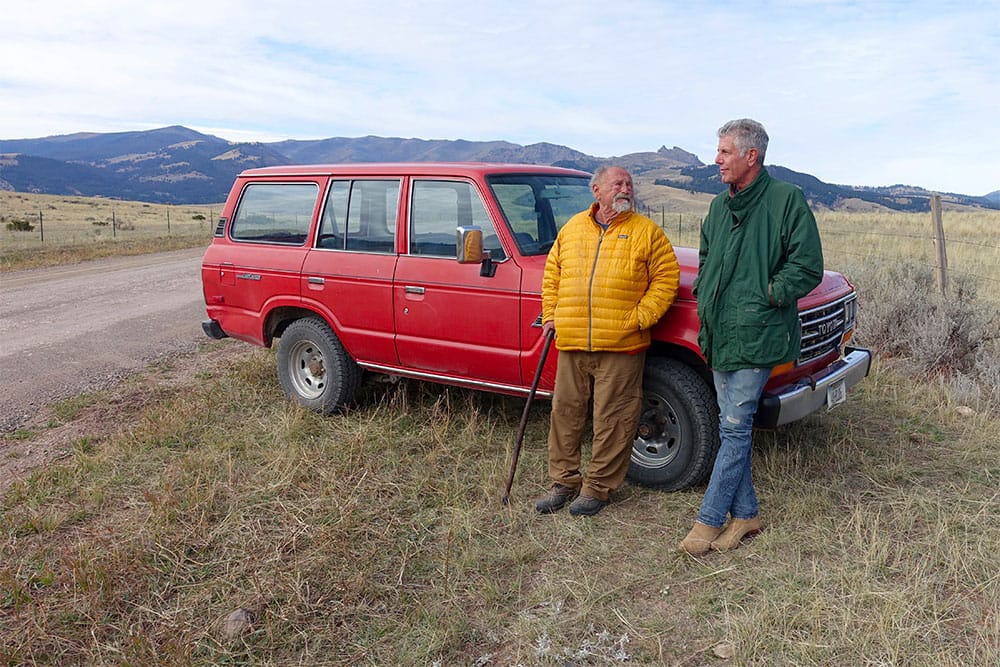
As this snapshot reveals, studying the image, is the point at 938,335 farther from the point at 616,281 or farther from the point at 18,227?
the point at 18,227

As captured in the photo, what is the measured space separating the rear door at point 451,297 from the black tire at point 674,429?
2.77ft

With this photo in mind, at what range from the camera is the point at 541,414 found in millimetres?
5719

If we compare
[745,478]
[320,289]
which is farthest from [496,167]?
[745,478]

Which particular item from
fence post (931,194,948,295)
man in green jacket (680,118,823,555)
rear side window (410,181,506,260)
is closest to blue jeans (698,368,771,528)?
man in green jacket (680,118,823,555)

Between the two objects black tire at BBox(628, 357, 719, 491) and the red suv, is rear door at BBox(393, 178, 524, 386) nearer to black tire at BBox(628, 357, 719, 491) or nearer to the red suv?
the red suv

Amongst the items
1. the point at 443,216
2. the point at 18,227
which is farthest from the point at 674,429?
the point at 18,227

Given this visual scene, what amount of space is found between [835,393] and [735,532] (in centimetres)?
110

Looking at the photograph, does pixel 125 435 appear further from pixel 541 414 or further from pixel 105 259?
pixel 105 259

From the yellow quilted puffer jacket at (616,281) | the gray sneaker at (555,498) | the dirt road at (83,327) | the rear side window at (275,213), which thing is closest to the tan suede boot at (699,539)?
the gray sneaker at (555,498)

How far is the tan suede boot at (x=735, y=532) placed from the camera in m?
3.71

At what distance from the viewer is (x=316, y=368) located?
19.4 feet

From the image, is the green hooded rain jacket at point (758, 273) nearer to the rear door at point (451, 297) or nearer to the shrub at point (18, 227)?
the rear door at point (451, 297)

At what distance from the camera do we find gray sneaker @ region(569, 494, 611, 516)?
4.14 metres

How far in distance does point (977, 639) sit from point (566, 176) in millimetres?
3772
